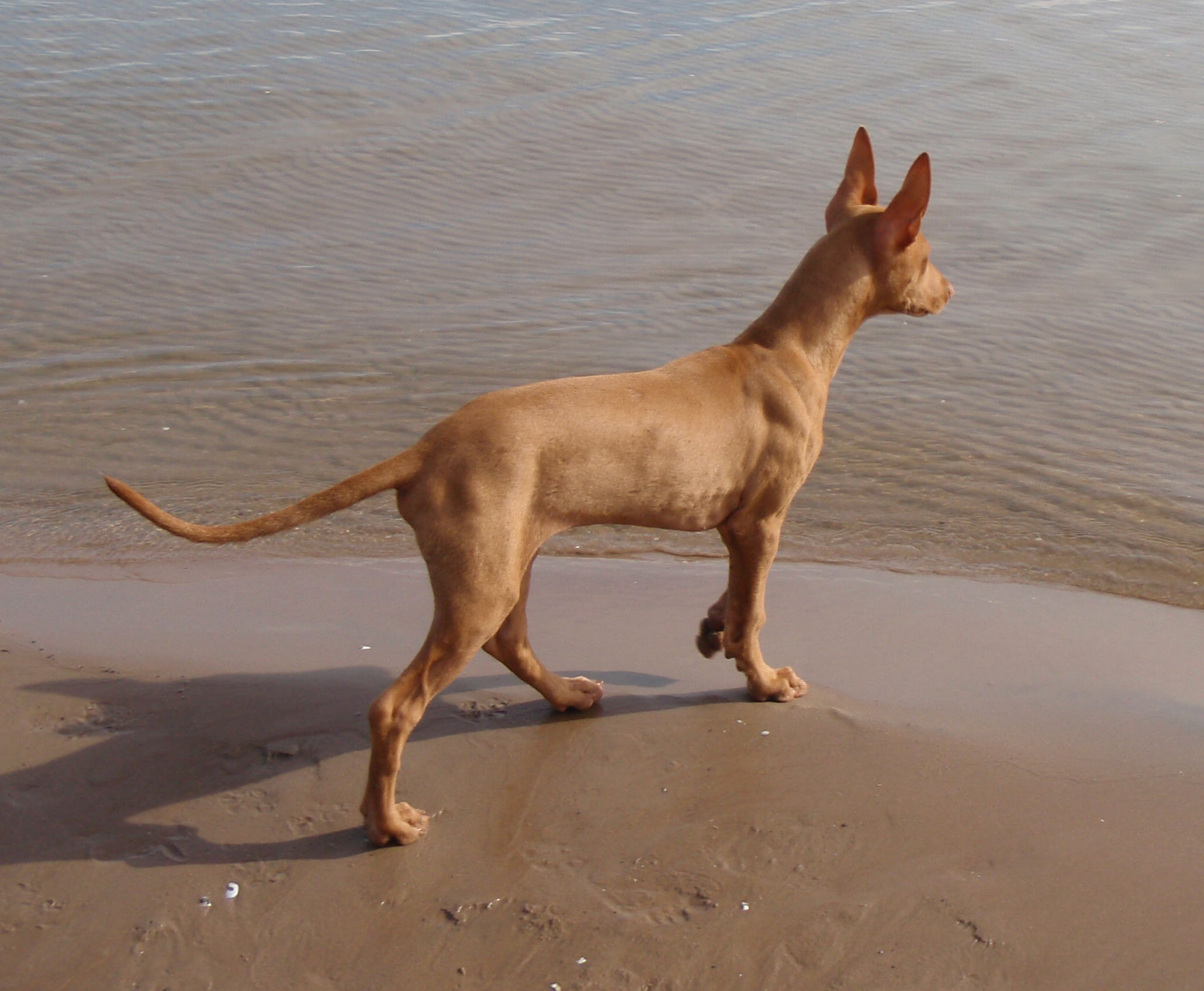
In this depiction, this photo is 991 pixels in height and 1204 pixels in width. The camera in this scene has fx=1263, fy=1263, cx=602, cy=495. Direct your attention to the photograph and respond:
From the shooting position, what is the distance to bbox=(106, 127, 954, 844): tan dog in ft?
11.2

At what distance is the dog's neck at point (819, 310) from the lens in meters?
4.30

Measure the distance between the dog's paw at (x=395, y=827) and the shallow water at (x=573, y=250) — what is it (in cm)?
237

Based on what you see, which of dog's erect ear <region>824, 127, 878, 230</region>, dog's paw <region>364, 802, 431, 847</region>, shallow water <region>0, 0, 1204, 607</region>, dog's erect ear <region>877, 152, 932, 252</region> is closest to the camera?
dog's paw <region>364, 802, 431, 847</region>

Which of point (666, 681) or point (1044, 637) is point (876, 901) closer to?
point (666, 681)

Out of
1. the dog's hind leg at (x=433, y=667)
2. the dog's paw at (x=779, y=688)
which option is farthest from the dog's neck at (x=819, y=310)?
the dog's hind leg at (x=433, y=667)

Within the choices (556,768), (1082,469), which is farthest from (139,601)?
(1082,469)

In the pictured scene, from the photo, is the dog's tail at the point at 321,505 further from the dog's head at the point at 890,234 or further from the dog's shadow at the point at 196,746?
the dog's head at the point at 890,234

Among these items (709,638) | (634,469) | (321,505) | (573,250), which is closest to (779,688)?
(709,638)

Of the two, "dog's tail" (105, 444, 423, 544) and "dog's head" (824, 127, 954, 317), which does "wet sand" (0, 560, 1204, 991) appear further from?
"dog's head" (824, 127, 954, 317)

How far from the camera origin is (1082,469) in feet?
21.7

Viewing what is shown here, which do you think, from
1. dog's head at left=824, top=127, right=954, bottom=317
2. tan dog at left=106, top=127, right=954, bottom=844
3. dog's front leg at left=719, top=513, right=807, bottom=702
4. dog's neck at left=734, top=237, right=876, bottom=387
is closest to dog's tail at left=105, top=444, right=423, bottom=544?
tan dog at left=106, top=127, right=954, bottom=844

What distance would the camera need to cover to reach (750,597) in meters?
4.21

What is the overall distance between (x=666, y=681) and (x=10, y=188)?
30.7ft

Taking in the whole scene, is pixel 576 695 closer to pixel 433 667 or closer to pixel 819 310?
pixel 433 667
